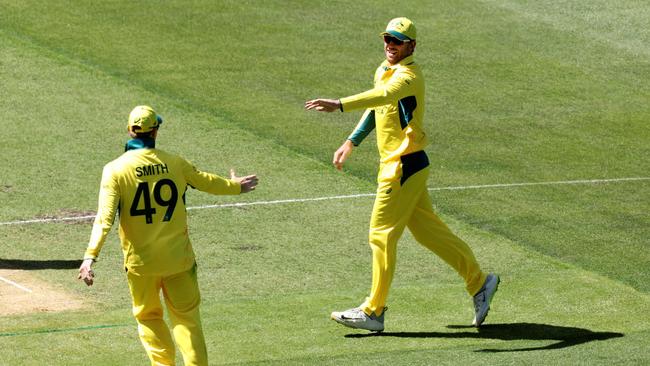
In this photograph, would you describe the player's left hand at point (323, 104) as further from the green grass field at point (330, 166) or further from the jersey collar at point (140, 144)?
the green grass field at point (330, 166)

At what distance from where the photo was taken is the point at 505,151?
18719mm

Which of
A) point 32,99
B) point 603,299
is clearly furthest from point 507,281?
point 32,99

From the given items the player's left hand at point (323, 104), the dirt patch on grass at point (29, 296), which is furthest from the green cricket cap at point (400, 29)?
the dirt patch on grass at point (29, 296)

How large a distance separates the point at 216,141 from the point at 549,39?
22.7 ft

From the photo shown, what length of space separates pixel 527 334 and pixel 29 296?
4.57m

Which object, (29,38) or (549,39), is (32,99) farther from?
(549,39)

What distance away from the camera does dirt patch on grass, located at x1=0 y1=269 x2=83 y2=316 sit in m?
13.1

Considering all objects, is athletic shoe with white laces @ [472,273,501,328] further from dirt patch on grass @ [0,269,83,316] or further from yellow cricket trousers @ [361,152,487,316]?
dirt patch on grass @ [0,269,83,316]

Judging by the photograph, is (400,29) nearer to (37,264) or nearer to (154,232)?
(154,232)

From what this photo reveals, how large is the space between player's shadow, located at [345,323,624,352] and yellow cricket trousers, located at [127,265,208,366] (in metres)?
2.27

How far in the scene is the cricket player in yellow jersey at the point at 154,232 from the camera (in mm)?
10359

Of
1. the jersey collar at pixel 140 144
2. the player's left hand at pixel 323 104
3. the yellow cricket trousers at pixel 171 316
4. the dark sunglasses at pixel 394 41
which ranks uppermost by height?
the dark sunglasses at pixel 394 41

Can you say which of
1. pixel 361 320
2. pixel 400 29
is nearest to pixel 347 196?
pixel 361 320

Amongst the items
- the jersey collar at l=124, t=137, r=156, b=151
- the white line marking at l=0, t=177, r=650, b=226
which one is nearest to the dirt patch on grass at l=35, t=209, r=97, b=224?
the white line marking at l=0, t=177, r=650, b=226
